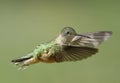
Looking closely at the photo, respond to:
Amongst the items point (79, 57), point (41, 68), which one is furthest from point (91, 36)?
point (41, 68)

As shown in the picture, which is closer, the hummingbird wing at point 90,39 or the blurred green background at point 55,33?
the hummingbird wing at point 90,39

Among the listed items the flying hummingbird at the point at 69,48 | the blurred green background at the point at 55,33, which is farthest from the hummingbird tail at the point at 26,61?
the blurred green background at the point at 55,33

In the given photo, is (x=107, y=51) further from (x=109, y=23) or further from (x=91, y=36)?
(x=91, y=36)

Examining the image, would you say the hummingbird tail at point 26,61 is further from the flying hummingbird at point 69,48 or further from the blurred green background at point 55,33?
the blurred green background at point 55,33

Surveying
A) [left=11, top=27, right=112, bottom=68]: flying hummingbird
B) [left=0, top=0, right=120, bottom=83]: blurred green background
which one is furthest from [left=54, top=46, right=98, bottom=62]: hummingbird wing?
[left=0, top=0, right=120, bottom=83]: blurred green background

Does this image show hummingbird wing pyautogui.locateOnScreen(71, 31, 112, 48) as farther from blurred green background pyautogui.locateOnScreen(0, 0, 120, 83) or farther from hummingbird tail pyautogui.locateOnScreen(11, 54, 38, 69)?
blurred green background pyautogui.locateOnScreen(0, 0, 120, 83)

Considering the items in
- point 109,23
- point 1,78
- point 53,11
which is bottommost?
point 1,78
